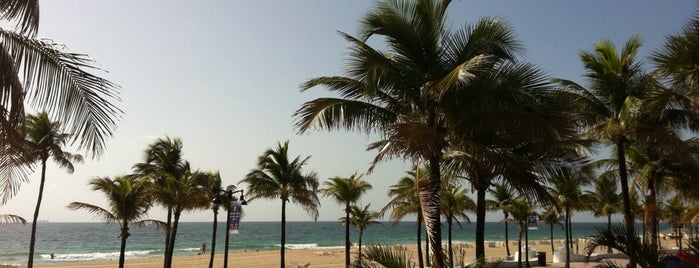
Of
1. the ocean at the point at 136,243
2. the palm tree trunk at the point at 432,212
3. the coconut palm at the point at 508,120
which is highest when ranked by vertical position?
the coconut palm at the point at 508,120

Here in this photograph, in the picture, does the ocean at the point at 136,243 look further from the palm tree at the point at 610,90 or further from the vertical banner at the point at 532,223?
the palm tree at the point at 610,90

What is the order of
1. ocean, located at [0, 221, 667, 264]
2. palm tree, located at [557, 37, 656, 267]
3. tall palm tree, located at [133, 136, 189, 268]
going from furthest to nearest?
ocean, located at [0, 221, 667, 264]
tall palm tree, located at [133, 136, 189, 268]
palm tree, located at [557, 37, 656, 267]

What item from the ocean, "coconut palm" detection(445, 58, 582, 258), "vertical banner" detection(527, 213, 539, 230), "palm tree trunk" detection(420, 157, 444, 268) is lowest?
the ocean

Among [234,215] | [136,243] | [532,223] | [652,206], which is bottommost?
[136,243]

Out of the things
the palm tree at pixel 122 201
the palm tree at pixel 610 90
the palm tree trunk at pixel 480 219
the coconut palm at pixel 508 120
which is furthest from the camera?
the palm tree at pixel 122 201

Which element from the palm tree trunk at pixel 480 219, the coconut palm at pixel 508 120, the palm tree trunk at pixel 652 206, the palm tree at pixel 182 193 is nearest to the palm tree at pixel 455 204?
the palm tree trunk at pixel 652 206

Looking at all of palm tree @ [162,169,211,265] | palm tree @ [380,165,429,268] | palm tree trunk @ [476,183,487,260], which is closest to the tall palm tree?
palm tree @ [162,169,211,265]

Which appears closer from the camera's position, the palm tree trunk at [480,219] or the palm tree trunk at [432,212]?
the palm tree trunk at [432,212]

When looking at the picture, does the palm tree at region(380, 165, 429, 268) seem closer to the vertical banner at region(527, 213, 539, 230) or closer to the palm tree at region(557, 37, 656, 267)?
the vertical banner at region(527, 213, 539, 230)

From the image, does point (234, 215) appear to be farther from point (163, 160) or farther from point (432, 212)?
point (432, 212)

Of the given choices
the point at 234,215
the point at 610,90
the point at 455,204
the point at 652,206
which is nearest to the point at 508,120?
the point at 610,90

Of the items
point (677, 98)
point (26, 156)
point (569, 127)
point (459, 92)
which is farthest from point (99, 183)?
point (677, 98)

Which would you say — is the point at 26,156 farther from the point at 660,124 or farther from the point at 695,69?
the point at 660,124

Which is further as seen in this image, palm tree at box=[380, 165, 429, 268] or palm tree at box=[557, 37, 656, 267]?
palm tree at box=[380, 165, 429, 268]
